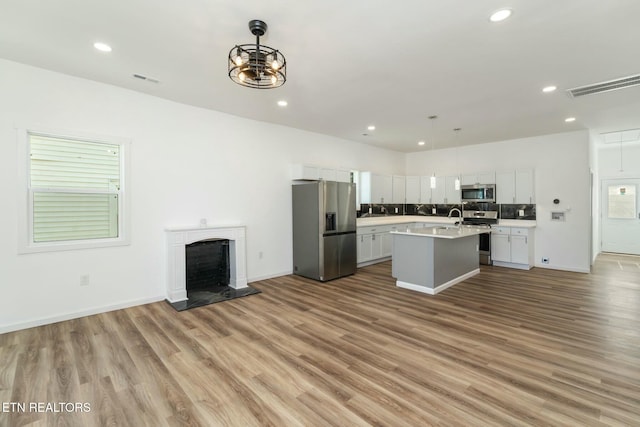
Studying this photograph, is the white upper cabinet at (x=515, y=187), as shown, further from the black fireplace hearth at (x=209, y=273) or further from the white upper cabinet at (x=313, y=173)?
the black fireplace hearth at (x=209, y=273)

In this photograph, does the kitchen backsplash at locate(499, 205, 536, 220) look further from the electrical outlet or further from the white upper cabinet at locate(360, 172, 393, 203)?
the electrical outlet

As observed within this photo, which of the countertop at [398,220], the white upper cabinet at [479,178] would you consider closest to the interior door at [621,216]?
the white upper cabinet at [479,178]

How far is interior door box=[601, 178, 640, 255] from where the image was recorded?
7.64 m

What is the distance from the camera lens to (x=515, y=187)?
654 cm

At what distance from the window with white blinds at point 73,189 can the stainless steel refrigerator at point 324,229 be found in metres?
2.85

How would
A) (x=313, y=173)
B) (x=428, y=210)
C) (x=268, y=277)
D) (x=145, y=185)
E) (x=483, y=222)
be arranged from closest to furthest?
(x=145, y=185), (x=268, y=277), (x=313, y=173), (x=483, y=222), (x=428, y=210)

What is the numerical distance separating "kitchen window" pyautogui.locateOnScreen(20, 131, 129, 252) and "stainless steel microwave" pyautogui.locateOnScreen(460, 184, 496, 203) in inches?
278

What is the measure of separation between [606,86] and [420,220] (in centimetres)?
441

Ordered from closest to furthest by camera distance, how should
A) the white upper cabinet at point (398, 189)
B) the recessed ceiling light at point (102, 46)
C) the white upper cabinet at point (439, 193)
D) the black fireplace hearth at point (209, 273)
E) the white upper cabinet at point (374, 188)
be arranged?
the recessed ceiling light at point (102, 46) < the black fireplace hearth at point (209, 273) < the white upper cabinet at point (374, 188) < the white upper cabinet at point (439, 193) < the white upper cabinet at point (398, 189)

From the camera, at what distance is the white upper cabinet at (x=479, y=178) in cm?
682

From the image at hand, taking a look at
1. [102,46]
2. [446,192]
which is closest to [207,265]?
[102,46]

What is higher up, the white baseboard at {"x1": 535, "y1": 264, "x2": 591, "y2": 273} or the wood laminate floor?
the white baseboard at {"x1": 535, "y1": 264, "x2": 591, "y2": 273}

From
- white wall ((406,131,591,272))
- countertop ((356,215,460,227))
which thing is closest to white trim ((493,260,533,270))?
white wall ((406,131,591,272))

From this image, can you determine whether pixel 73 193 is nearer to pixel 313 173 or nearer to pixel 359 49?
pixel 313 173
